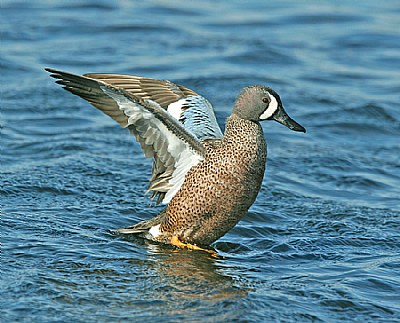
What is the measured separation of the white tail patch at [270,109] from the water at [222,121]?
3.50ft

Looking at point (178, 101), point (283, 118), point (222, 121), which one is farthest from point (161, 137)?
point (222, 121)

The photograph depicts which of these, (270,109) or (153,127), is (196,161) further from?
(270,109)

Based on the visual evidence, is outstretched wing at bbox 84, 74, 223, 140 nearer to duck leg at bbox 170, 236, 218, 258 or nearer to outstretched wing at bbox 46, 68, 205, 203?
outstretched wing at bbox 46, 68, 205, 203

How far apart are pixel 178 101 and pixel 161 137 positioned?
1.16 meters

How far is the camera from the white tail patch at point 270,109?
646 cm

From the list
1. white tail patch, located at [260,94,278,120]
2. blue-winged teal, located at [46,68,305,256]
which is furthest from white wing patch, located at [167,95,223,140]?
white tail patch, located at [260,94,278,120]

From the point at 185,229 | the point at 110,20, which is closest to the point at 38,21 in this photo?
the point at 110,20

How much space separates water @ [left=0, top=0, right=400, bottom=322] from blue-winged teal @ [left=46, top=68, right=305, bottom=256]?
0.25m

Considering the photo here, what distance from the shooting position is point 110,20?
13.8 metres

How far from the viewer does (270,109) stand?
648 centimetres

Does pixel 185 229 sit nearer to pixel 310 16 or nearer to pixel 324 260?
pixel 324 260

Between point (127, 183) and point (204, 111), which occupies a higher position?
point (204, 111)

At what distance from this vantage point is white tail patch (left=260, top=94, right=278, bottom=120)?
6461 mm

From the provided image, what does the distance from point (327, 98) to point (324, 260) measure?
465cm
